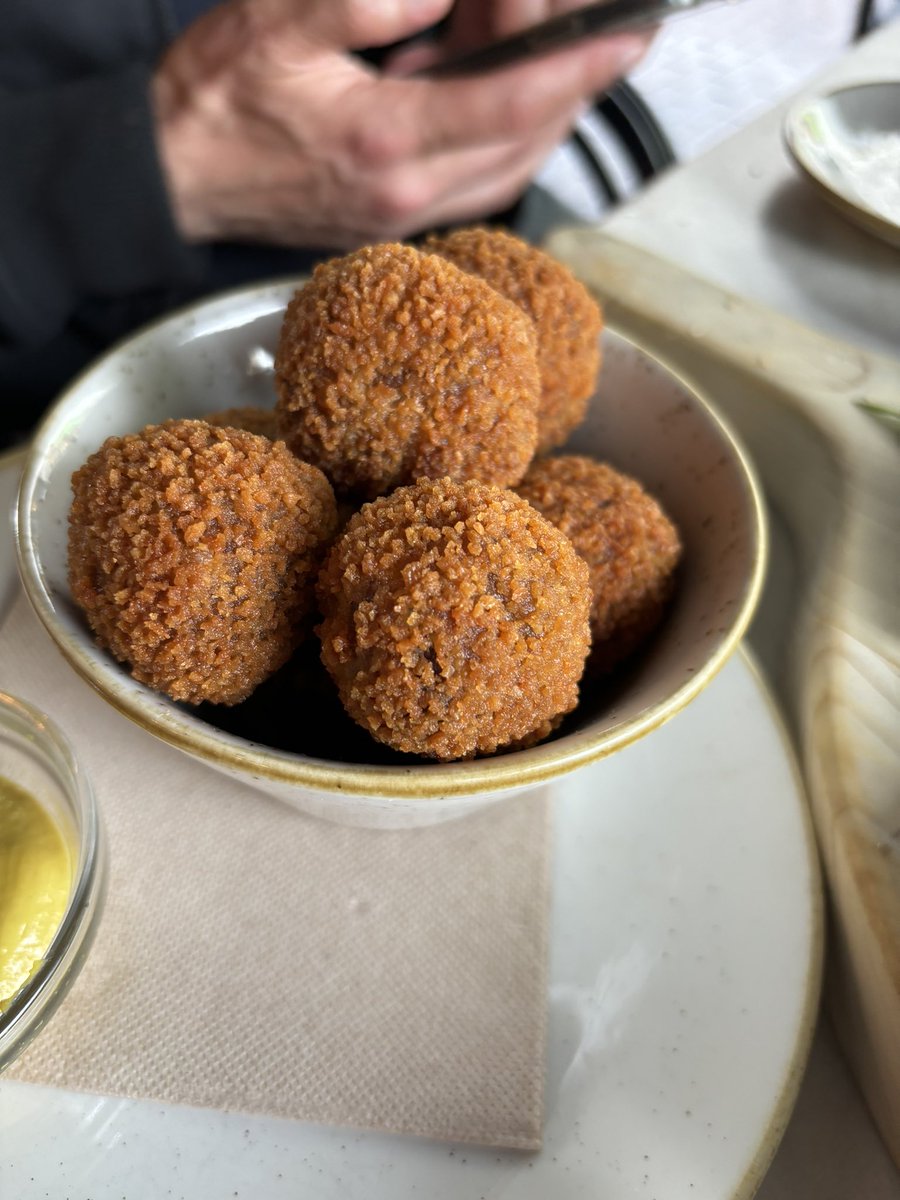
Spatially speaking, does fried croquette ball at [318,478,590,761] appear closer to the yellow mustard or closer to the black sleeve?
the yellow mustard

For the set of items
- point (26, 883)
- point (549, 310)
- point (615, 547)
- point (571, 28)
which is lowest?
point (26, 883)

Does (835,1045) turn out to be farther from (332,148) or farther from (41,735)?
(332,148)

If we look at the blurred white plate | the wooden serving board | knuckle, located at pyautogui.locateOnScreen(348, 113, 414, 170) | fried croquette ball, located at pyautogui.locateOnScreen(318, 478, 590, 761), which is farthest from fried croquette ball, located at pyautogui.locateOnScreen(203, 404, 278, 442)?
the blurred white plate

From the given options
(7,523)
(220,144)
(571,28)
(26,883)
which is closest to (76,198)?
(220,144)

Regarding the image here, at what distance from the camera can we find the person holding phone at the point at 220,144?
102 centimetres

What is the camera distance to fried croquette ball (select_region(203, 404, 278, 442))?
644 millimetres

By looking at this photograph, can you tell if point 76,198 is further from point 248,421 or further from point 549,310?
point 549,310

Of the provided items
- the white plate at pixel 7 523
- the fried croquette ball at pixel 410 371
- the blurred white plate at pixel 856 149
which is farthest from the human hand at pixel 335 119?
the fried croquette ball at pixel 410 371

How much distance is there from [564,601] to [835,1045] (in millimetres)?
388

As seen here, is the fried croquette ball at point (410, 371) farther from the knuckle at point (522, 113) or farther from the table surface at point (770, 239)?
the knuckle at point (522, 113)

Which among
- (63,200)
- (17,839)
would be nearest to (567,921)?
(17,839)

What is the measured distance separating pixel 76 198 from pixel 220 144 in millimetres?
213

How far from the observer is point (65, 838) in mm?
607

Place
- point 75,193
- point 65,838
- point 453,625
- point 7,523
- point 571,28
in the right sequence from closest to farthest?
1. point 453,625
2. point 65,838
3. point 7,523
4. point 571,28
5. point 75,193
